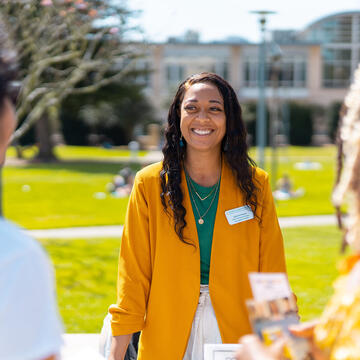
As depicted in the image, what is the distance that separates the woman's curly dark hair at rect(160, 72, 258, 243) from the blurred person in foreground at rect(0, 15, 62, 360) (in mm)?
1329

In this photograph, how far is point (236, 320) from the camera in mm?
2479

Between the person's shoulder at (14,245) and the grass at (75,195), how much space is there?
10.6 meters

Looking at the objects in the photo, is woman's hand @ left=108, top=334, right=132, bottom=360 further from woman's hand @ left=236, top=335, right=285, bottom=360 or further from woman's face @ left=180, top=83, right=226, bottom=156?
woman's hand @ left=236, top=335, right=285, bottom=360

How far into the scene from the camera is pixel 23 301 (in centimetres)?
118

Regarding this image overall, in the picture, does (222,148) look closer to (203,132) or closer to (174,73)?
(203,132)

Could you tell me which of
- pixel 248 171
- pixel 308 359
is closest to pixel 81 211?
pixel 248 171

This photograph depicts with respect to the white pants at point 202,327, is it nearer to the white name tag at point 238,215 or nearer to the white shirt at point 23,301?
the white name tag at point 238,215

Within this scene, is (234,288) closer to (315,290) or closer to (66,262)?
(315,290)

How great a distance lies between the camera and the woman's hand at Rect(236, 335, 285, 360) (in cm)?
139

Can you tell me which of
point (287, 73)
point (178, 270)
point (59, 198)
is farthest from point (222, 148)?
point (287, 73)

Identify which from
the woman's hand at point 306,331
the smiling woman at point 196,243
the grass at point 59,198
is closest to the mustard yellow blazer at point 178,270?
the smiling woman at point 196,243

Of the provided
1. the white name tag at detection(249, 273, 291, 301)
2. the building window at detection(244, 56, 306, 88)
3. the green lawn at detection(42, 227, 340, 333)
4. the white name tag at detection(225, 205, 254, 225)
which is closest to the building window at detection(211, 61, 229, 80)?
the building window at detection(244, 56, 306, 88)

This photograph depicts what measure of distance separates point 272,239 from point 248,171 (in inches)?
13.4

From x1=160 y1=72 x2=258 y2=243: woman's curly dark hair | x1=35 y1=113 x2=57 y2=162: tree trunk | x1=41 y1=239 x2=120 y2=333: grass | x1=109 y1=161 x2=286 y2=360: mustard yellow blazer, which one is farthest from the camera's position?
x1=35 y1=113 x2=57 y2=162: tree trunk
